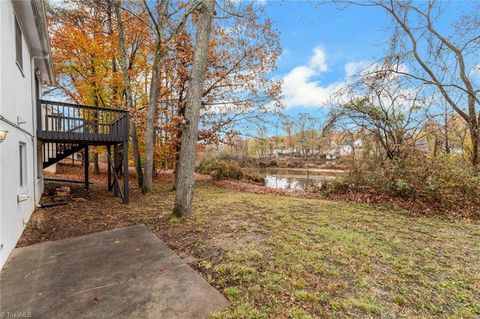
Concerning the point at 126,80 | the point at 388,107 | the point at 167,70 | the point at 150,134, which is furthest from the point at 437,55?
the point at 126,80

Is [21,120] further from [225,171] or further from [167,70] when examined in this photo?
[225,171]

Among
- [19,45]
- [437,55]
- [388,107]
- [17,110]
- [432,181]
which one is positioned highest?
[437,55]

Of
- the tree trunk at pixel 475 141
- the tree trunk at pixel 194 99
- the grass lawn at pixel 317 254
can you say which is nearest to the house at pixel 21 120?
the grass lawn at pixel 317 254

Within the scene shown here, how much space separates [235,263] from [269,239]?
1.01 meters

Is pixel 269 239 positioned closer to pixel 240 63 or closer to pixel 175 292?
pixel 175 292

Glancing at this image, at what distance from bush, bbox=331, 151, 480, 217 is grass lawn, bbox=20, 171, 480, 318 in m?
1.03

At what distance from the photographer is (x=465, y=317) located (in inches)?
80.1

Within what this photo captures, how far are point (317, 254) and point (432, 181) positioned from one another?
532cm

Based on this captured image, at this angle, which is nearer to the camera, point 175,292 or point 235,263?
point 175,292

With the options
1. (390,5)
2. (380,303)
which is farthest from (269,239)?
(390,5)

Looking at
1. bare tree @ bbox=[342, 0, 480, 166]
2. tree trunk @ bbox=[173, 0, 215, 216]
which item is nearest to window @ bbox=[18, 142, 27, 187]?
tree trunk @ bbox=[173, 0, 215, 216]

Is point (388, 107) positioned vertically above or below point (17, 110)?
above

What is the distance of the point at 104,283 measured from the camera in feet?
8.46

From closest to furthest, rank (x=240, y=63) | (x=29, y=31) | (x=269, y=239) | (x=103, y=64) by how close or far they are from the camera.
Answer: (x=269, y=239)
(x=29, y=31)
(x=240, y=63)
(x=103, y=64)
